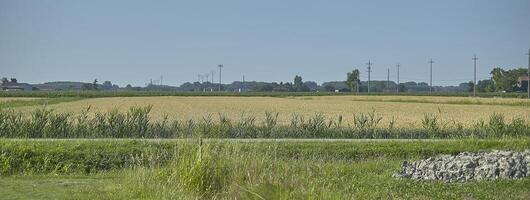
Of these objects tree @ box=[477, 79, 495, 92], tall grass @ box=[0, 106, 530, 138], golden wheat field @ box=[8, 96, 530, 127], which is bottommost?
golden wheat field @ box=[8, 96, 530, 127]

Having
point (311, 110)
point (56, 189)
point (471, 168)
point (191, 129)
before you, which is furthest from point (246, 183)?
point (311, 110)

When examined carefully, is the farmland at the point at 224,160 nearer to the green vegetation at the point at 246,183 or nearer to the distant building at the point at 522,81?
the green vegetation at the point at 246,183

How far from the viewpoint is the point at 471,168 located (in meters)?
15.0

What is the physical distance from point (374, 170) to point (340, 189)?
5.76 meters

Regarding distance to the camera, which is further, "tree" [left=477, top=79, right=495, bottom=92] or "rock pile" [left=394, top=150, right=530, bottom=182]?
"tree" [left=477, top=79, right=495, bottom=92]

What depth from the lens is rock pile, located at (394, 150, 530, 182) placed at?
47.6ft

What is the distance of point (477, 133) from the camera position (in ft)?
102

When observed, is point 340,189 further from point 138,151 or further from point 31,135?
point 31,135

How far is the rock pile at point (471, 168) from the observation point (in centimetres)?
1452

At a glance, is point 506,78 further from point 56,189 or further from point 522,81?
point 56,189

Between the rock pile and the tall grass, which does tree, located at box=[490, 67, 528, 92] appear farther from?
the rock pile

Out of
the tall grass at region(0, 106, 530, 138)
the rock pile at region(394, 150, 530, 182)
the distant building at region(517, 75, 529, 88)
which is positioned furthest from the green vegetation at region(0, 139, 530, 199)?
the distant building at region(517, 75, 529, 88)

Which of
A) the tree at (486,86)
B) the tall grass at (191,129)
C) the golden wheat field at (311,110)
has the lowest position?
the golden wheat field at (311,110)

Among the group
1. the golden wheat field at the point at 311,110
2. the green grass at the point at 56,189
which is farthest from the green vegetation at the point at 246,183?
the golden wheat field at the point at 311,110
